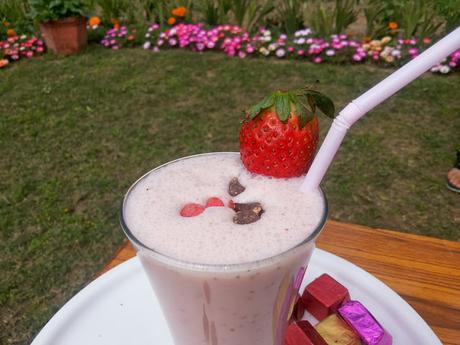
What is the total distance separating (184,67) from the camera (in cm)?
466

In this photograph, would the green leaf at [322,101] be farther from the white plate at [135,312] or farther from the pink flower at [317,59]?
the pink flower at [317,59]

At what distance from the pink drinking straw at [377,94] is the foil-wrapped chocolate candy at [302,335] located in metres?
0.38

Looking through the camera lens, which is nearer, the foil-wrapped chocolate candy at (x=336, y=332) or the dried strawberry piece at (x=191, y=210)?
the dried strawberry piece at (x=191, y=210)

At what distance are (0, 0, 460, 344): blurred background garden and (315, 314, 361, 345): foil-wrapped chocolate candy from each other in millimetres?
1590

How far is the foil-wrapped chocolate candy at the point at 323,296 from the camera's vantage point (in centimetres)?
111

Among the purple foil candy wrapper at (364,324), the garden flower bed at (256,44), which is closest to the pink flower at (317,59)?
the garden flower bed at (256,44)

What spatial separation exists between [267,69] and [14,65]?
9.18 ft

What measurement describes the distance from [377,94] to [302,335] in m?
0.58

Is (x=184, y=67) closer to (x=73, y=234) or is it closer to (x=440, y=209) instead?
(x=73, y=234)

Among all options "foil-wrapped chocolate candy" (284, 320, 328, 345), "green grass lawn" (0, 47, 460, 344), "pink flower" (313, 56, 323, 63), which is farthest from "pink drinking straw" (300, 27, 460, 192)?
"pink flower" (313, 56, 323, 63)

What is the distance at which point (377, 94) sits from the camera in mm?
783

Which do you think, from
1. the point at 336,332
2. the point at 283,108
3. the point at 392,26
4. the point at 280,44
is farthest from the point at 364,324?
the point at 392,26

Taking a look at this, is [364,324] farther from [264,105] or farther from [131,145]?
Result: [131,145]

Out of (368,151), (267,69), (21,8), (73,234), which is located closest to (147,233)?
(73,234)
